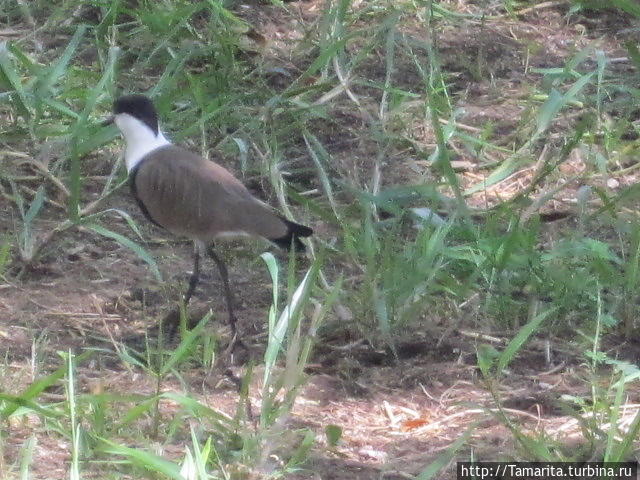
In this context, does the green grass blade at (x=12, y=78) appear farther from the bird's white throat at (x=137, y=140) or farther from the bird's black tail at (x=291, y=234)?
the bird's black tail at (x=291, y=234)

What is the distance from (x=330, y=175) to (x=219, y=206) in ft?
3.34

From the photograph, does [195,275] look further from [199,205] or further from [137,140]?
[137,140]

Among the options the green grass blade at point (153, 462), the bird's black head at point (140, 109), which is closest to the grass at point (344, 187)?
the green grass blade at point (153, 462)

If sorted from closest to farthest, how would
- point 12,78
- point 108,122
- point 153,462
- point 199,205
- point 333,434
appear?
point 153,462
point 333,434
point 199,205
point 108,122
point 12,78

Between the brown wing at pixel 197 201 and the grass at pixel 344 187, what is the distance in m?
0.21

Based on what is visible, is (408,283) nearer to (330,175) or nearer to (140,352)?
(140,352)

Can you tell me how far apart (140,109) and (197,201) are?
0.60 metres

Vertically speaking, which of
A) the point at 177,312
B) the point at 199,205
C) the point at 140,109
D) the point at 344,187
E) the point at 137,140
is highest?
the point at 140,109

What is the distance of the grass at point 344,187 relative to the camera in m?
3.03

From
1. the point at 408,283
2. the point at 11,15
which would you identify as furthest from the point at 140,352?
the point at 11,15

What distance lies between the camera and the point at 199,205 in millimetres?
4129

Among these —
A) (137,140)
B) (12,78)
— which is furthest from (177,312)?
(12,78)

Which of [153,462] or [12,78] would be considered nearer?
[153,462]

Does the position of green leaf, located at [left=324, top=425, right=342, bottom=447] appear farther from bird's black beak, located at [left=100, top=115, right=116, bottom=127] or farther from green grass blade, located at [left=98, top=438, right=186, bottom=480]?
bird's black beak, located at [left=100, top=115, right=116, bottom=127]
